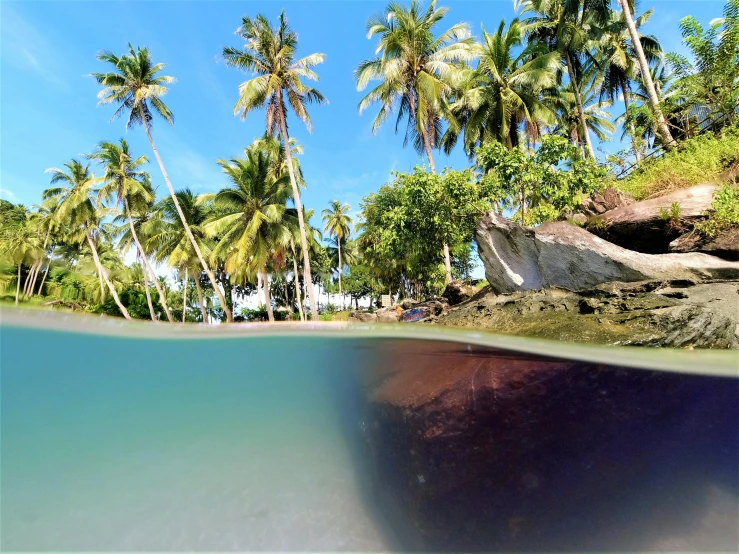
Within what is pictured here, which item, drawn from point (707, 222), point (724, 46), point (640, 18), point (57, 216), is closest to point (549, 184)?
point (707, 222)

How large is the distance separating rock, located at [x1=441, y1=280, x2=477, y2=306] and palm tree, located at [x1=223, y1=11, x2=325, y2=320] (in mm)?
5742

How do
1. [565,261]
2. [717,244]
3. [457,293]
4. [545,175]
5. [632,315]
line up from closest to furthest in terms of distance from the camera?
[632,315] → [717,244] → [565,261] → [545,175] → [457,293]

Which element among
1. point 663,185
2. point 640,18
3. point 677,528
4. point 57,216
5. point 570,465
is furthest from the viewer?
point 57,216

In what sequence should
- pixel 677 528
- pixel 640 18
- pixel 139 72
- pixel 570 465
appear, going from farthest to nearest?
pixel 640 18 < pixel 139 72 < pixel 570 465 < pixel 677 528

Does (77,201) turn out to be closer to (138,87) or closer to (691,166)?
(138,87)

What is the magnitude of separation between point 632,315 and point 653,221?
4523mm

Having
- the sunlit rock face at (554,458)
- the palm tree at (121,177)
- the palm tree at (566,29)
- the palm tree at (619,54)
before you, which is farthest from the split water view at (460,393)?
the palm tree at (121,177)

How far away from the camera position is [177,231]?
83.2ft

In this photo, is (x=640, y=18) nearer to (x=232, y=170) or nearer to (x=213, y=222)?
(x=232, y=170)

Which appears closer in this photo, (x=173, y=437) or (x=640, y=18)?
(x=173, y=437)

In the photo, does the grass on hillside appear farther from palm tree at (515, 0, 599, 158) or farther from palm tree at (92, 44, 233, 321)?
palm tree at (92, 44, 233, 321)

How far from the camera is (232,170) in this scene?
21.0 meters

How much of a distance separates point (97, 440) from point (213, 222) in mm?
13878

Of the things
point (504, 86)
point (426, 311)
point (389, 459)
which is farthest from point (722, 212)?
point (504, 86)
